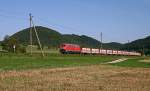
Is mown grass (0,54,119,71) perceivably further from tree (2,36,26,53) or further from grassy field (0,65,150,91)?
tree (2,36,26,53)

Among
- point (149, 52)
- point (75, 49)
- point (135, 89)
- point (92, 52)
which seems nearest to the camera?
point (135, 89)

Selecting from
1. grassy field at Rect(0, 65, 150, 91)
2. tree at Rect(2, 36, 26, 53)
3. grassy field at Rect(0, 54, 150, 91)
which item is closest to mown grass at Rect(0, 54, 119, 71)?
grassy field at Rect(0, 54, 150, 91)

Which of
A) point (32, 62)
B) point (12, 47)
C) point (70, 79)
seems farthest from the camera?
point (12, 47)

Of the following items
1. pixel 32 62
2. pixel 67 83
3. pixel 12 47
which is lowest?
pixel 67 83

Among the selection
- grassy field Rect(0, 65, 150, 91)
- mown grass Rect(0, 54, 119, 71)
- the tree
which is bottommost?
grassy field Rect(0, 65, 150, 91)

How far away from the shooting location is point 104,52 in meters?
128

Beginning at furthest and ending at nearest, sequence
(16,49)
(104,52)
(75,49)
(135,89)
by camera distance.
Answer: (104,52), (75,49), (16,49), (135,89)

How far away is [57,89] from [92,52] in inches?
4002

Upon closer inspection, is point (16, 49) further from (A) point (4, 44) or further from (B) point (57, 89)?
(B) point (57, 89)

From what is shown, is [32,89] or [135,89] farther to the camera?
[135,89]

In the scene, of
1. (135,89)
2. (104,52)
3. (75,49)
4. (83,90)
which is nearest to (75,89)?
(83,90)

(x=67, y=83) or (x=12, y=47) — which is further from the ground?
(x=12, y=47)

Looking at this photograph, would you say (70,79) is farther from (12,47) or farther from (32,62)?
(12,47)

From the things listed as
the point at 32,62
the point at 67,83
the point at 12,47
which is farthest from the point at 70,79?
the point at 12,47
